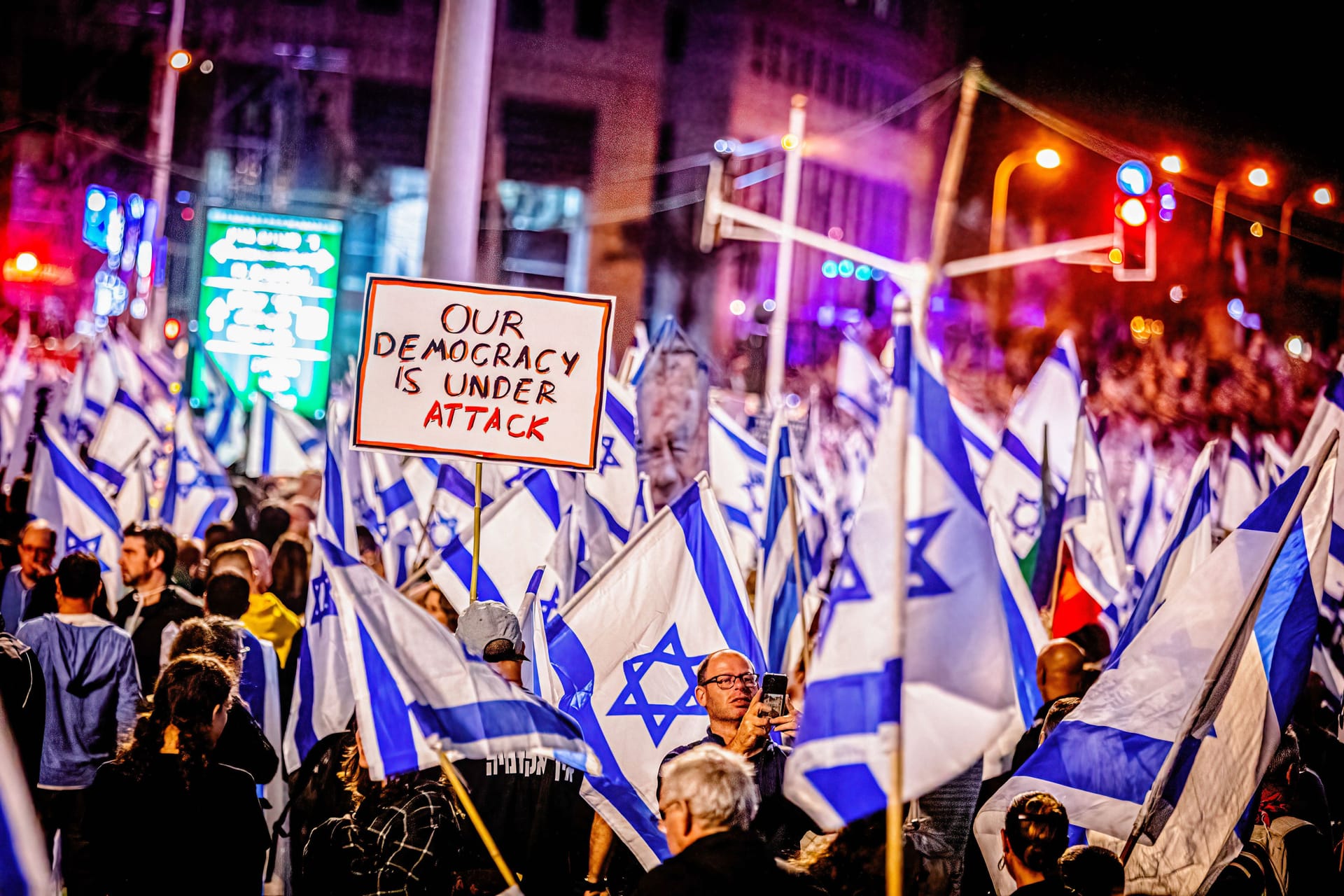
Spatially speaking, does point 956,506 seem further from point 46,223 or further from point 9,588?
point 46,223

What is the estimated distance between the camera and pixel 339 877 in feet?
15.5

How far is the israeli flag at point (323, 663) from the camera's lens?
6949mm

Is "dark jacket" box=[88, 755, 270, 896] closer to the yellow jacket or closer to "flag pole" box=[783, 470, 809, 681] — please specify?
"flag pole" box=[783, 470, 809, 681]

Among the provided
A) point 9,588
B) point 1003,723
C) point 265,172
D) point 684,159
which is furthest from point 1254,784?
point 684,159

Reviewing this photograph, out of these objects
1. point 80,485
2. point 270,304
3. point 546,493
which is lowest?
point 80,485

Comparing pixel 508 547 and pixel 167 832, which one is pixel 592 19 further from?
pixel 167 832

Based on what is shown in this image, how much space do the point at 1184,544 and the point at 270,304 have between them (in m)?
12.3

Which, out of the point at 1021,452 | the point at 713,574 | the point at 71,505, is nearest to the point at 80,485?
the point at 71,505

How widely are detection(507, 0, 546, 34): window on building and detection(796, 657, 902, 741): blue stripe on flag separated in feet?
183

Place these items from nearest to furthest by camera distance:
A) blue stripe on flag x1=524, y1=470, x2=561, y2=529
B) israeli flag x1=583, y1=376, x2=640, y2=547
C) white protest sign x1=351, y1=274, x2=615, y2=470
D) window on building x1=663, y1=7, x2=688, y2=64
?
white protest sign x1=351, y1=274, x2=615, y2=470 → blue stripe on flag x1=524, y1=470, x2=561, y2=529 → israeli flag x1=583, y1=376, x2=640, y2=547 → window on building x1=663, y1=7, x2=688, y2=64

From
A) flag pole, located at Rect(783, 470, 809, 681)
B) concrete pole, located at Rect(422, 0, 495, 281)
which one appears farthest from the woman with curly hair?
concrete pole, located at Rect(422, 0, 495, 281)

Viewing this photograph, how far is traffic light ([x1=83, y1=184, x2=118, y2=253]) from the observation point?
113ft

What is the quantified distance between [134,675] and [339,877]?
2.27m

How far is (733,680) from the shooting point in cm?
561
